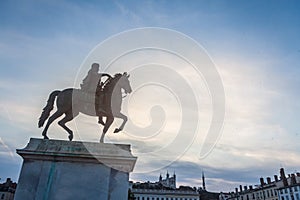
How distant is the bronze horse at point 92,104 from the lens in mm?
9102

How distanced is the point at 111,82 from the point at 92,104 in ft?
3.27

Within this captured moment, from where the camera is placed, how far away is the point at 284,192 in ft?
204

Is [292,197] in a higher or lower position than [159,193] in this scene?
lower

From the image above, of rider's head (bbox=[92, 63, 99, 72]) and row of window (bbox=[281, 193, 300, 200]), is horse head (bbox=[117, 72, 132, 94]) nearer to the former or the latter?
rider's head (bbox=[92, 63, 99, 72])

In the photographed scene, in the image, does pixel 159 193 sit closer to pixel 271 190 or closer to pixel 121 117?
pixel 271 190

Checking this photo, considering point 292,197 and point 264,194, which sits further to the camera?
point 264,194

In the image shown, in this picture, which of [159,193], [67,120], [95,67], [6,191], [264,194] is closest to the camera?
[67,120]

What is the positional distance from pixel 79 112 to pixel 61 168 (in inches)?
81.9

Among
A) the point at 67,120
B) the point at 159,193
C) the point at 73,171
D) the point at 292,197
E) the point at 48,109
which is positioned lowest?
the point at 73,171

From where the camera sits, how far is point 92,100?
360 inches

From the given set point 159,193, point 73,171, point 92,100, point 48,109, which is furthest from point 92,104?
point 159,193

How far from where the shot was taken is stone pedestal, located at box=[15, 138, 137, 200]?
763 centimetres

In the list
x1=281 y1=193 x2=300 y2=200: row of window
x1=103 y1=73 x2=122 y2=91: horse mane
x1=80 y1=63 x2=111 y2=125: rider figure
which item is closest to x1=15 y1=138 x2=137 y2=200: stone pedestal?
x1=80 y1=63 x2=111 y2=125: rider figure

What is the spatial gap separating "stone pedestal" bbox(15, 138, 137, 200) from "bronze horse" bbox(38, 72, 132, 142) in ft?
3.22
